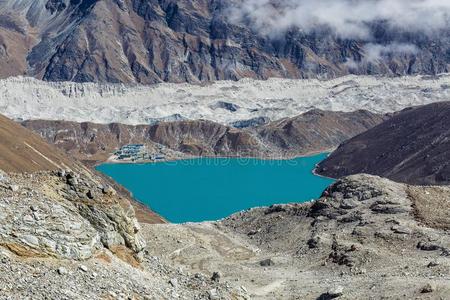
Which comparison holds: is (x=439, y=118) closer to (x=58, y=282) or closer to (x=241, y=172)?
(x=241, y=172)

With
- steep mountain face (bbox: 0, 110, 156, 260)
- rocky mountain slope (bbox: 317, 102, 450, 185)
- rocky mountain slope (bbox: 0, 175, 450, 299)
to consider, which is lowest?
rocky mountain slope (bbox: 317, 102, 450, 185)

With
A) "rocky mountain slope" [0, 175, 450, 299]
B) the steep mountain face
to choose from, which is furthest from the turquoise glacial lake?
the steep mountain face

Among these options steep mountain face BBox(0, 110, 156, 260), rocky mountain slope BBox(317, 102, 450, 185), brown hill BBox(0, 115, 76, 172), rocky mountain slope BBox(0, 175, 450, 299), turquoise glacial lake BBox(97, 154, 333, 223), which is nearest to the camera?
steep mountain face BBox(0, 110, 156, 260)

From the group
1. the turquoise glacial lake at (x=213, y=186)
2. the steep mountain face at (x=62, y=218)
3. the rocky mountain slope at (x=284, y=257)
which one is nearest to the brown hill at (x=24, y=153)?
the turquoise glacial lake at (x=213, y=186)

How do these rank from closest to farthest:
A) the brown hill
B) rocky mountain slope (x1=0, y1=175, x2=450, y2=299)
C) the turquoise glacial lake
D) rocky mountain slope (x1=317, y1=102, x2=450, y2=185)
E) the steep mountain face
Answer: the steep mountain face, rocky mountain slope (x1=0, y1=175, x2=450, y2=299), the brown hill, the turquoise glacial lake, rocky mountain slope (x1=317, y1=102, x2=450, y2=185)

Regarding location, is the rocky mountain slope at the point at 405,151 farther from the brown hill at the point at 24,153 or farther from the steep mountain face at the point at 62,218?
the steep mountain face at the point at 62,218

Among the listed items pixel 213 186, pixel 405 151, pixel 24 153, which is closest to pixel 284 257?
pixel 24 153

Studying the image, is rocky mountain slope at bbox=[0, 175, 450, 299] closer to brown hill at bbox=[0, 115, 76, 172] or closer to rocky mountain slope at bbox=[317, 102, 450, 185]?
brown hill at bbox=[0, 115, 76, 172]
